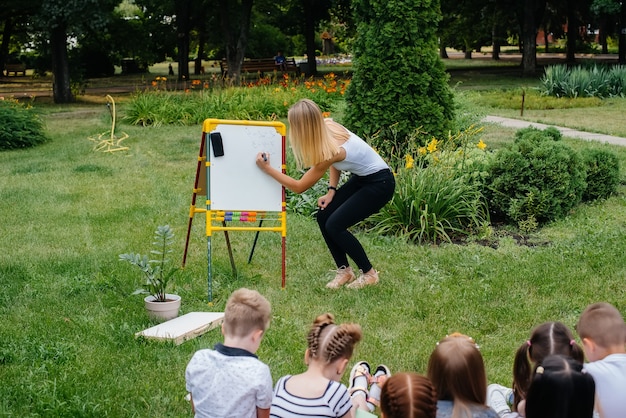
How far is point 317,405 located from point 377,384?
88 cm

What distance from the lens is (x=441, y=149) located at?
895 centimetres

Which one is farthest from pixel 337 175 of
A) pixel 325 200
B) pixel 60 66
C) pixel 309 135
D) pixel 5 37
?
pixel 5 37

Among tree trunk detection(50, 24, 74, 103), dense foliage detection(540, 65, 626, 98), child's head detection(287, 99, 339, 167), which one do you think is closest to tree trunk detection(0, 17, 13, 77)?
tree trunk detection(50, 24, 74, 103)

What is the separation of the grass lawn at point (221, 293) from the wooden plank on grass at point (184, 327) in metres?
0.08

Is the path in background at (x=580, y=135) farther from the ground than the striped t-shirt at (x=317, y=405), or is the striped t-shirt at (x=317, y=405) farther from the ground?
the path in background at (x=580, y=135)

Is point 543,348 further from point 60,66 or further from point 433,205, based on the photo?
point 60,66

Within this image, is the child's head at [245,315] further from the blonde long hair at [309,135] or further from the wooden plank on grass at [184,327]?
the blonde long hair at [309,135]

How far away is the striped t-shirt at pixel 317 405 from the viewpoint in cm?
331

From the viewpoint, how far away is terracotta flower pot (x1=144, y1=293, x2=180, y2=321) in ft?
17.7

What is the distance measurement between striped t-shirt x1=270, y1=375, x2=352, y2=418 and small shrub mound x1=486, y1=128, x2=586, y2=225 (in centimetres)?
478

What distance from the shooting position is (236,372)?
343 centimetres

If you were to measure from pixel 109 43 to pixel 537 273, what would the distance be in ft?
110

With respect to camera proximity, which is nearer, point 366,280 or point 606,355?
point 606,355

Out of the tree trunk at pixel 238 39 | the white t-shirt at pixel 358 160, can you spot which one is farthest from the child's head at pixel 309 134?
the tree trunk at pixel 238 39
